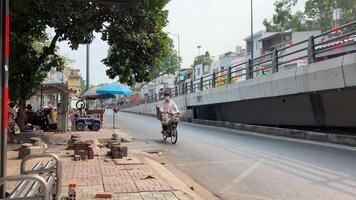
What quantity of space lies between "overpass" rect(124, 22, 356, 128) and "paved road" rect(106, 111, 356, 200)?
2208 millimetres

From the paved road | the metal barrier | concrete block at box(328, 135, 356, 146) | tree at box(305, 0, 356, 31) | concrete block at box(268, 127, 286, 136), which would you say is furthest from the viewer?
tree at box(305, 0, 356, 31)

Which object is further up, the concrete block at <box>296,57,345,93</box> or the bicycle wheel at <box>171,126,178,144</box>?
the concrete block at <box>296,57,345,93</box>

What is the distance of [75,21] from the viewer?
54.7 feet

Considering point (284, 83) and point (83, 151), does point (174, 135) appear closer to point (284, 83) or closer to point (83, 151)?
point (284, 83)

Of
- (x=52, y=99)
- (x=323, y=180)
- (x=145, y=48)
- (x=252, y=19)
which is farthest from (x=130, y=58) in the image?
(x=52, y=99)

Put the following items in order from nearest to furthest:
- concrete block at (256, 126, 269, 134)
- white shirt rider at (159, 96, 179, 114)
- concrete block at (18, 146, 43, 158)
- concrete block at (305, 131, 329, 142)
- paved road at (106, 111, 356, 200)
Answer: paved road at (106, 111, 356, 200) < concrete block at (18, 146, 43, 158) < concrete block at (305, 131, 329, 142) < white shirt rider at (159, 96, 179, 114) < concrete block at (256, 126, 269, 134)

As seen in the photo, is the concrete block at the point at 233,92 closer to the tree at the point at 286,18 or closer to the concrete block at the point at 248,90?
the concrete block at the point at 248,90

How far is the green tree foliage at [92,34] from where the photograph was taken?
1594cm

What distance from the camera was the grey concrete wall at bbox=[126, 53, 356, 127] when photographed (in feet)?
51.0

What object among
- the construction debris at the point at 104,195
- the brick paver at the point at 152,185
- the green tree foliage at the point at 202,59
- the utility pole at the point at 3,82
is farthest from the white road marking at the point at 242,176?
the green tree foliage at the point at 202,59

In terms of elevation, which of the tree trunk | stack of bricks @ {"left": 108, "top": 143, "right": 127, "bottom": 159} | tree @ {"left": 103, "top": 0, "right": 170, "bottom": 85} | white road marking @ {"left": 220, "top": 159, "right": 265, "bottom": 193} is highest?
tree @ {"left": 103, "top": 0, "right": 170, "bottom": 85}

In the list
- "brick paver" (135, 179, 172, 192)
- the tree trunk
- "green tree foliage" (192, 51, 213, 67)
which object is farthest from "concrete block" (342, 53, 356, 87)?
"green tree foliage" (192, 51, 213, 67)

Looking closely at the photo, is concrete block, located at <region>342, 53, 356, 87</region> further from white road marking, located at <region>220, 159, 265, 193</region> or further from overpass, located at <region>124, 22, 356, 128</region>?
white road marking, located at <region>220, 159, 265, 193</region>

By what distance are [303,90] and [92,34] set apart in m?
7.48
